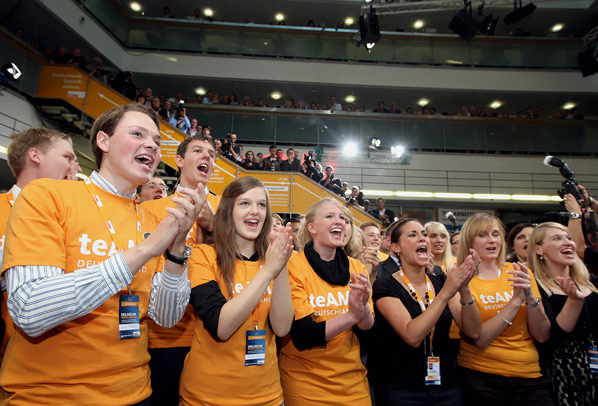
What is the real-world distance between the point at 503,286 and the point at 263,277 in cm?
199

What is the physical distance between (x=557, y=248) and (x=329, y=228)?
1864 millimetres

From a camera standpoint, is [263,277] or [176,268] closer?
[176,268]

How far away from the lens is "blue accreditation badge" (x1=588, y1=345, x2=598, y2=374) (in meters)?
2.36

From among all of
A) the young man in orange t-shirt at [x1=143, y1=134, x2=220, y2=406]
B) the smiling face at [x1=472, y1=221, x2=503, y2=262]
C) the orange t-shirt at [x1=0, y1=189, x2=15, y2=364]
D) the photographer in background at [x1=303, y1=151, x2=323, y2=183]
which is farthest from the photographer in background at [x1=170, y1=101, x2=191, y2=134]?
the smiling face at [x1=472, y1=221, x2=503, y2=262]

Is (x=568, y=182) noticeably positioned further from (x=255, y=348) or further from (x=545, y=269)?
(x=255, y=348)

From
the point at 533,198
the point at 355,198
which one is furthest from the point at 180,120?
the point at 533,198

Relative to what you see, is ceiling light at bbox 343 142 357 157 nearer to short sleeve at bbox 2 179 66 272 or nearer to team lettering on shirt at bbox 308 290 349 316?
team lettering on shirt at bbox 308 290 349 316

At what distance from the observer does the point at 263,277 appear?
1.50 m

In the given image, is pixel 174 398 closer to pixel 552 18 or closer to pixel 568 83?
pixel 568 83

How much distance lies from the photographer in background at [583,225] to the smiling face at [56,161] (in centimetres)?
403

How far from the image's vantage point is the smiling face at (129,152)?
1.40m

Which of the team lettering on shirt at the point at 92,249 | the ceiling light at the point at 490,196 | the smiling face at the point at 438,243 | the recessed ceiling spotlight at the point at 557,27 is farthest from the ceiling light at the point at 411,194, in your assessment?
the team lettering on shirt at the point at 92,249

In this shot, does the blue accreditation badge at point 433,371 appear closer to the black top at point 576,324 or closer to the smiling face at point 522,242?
the black top at point 576,324

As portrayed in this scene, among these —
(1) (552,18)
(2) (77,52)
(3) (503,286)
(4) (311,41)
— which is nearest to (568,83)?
(1) (552,18)
